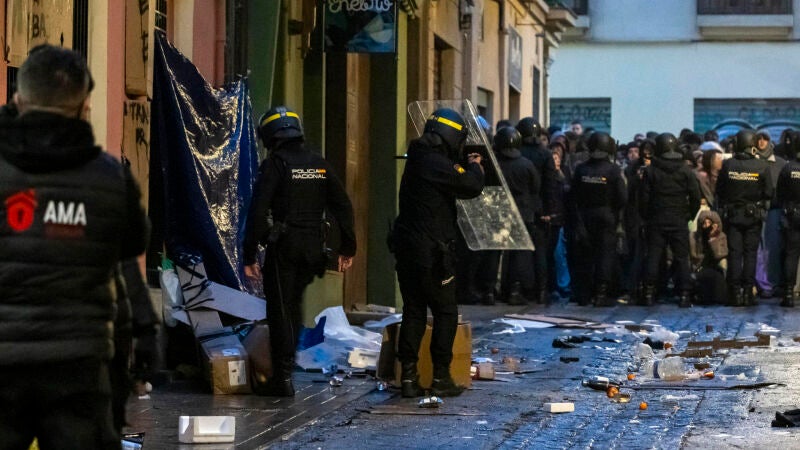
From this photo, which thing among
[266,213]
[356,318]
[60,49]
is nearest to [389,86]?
[356,318]

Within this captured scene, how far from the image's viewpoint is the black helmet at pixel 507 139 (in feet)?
67.2

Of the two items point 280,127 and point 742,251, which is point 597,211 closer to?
point 742,251

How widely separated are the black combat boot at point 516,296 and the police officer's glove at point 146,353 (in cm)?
1557

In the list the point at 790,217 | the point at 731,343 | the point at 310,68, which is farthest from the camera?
the point at 790,217

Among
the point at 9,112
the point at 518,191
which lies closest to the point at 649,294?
the point at 518,191

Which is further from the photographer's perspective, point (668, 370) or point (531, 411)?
point (668, 370)

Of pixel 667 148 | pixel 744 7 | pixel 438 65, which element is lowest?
pixel 667 148

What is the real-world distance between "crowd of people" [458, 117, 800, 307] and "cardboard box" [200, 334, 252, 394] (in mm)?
9503

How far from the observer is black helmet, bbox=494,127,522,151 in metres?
20.5

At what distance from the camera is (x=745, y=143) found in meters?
20.4

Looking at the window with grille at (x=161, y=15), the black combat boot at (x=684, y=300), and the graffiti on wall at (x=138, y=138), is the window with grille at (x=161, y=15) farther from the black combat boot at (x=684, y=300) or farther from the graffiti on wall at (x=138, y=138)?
the black combat boot at (x=684, y=300)

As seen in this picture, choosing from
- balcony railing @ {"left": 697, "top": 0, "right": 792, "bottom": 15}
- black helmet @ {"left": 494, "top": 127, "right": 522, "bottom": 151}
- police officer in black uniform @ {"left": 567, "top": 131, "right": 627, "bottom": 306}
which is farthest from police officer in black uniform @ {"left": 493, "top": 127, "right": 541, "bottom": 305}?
balcony railing @ {"left": 697, "top": 0, "right": 792, "bottom": 15}

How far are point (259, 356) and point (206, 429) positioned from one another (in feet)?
7.87

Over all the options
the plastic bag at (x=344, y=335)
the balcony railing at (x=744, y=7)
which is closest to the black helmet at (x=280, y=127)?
the plastic bag at (x=344, y=335)
